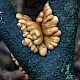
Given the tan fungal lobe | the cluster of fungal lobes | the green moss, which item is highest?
the cluster of fungal lobes

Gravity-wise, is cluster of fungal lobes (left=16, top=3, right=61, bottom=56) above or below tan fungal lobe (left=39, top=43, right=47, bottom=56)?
above

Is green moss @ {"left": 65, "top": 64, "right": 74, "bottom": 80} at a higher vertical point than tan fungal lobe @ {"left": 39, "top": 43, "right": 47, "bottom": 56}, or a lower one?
lower

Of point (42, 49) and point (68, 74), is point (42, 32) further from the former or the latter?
point (68, 74)

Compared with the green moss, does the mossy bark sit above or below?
above

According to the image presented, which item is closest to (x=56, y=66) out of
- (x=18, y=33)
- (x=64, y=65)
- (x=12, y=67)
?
(x=64, y=65)

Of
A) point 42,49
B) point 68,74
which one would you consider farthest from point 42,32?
point 68,74

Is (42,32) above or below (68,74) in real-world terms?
above

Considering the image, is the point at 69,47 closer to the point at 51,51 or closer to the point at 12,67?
the point at 51,51

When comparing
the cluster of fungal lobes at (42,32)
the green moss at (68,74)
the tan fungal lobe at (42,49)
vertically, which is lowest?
the green moss at (68,74)
